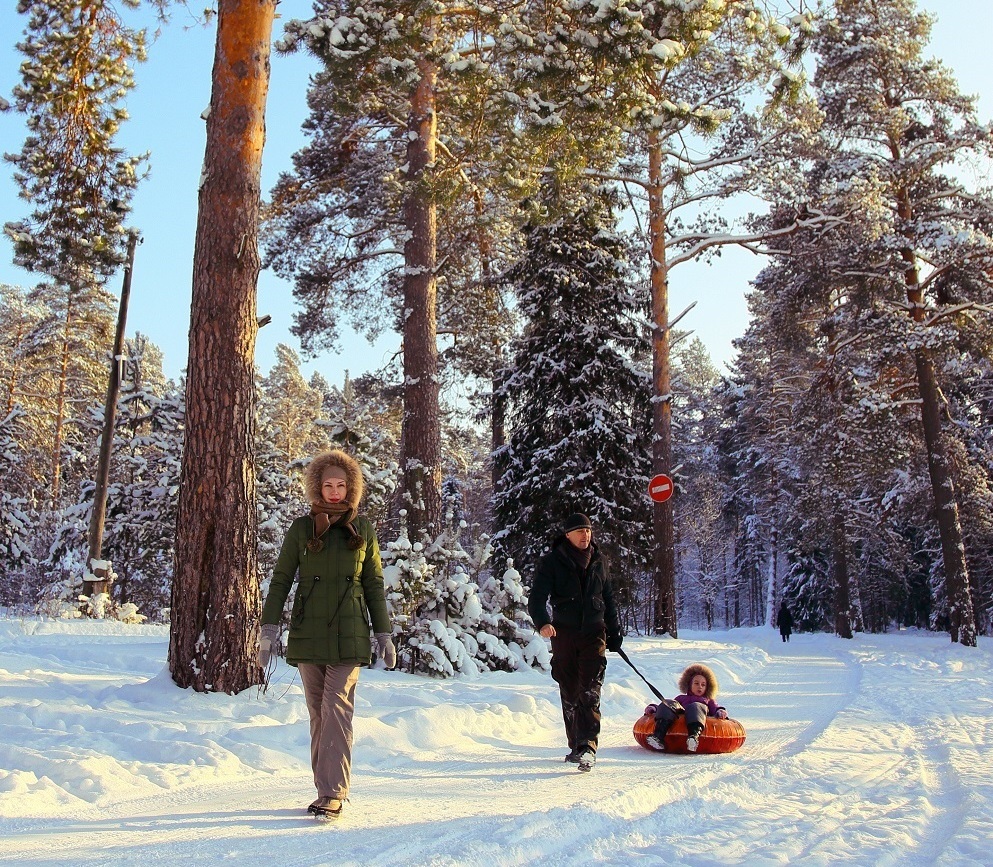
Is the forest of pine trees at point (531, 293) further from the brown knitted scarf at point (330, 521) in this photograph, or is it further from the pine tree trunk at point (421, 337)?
the brown knitted scarf at point (330, 521)

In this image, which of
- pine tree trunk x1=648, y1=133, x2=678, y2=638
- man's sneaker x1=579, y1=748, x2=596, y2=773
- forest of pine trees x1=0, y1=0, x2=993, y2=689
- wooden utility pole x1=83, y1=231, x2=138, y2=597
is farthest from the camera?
pine tree trunk x1=648, y1=133, x2=678, y2=638

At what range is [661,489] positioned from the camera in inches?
711

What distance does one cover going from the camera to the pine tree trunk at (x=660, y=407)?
20594mm

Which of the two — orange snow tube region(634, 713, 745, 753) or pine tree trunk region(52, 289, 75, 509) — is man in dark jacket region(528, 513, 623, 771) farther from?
pine tree trunk region(52, 289, 75, 509)

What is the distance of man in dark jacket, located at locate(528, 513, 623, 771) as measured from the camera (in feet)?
22.0

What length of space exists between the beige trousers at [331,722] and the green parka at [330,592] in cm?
9

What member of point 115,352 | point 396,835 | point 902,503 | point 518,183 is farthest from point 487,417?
point 396,835

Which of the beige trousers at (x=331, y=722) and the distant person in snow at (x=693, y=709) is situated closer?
the beige trousers at (x=331, y=722)

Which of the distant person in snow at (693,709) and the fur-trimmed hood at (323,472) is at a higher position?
the fur-trimmed hood at (323,472)

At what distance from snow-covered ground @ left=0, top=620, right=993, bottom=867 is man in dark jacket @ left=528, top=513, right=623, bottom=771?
429 mm

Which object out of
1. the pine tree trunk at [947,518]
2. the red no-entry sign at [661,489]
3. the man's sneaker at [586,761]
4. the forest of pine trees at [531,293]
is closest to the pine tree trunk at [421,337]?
the forest of pine trees at [531,293]

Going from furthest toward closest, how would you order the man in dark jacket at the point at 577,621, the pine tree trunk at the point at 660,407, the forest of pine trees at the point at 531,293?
the pine tree trunk at the point at 660,407 → the forest of pine trees at the point at 531,293 → the man in dark jacket at the point at 577,621

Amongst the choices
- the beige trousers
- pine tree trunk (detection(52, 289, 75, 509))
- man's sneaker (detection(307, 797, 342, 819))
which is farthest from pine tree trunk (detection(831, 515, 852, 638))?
man's sneaker (detection(307, 797, 342, 819))

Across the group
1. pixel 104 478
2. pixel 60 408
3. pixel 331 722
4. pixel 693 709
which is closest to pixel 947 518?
pixel 693 709
